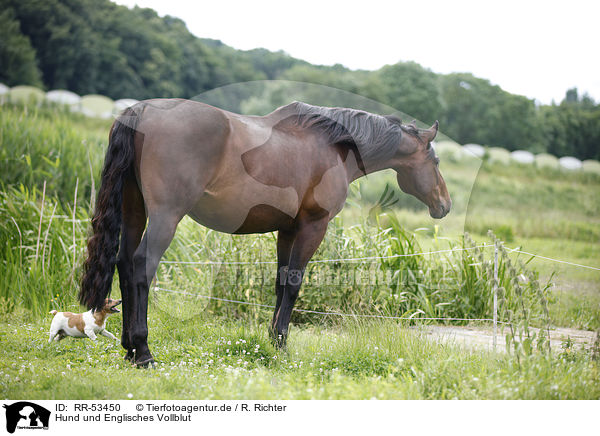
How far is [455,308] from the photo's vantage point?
5.39 meters

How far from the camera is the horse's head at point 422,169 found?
14.4ft

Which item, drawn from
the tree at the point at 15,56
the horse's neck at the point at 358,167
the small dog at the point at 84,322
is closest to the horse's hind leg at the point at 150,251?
the small dog at the point at 84,322

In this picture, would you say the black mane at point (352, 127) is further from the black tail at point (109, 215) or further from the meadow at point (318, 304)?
the black tail at point (109, 215)

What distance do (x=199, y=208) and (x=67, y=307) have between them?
8.56 ft

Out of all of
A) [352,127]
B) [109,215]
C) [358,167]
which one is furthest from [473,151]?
[109,215]

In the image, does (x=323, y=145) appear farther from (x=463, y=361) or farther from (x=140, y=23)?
(x=140, y=23)

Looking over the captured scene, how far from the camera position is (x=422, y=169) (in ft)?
14.6

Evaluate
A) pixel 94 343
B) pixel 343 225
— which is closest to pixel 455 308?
pixel 343 225

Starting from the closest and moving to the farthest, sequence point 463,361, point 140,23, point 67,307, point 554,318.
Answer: point 463,361 → point 67,307 → point 554,318 → point 140,23

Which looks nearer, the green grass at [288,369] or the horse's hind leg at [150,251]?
the green grass at [288,369]

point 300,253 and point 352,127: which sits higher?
point 352,127
